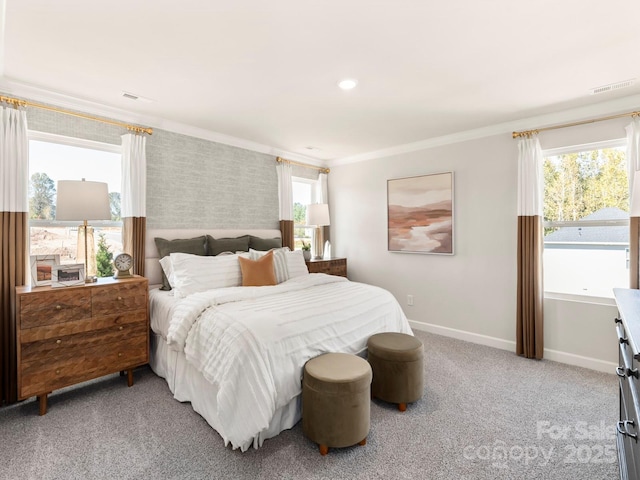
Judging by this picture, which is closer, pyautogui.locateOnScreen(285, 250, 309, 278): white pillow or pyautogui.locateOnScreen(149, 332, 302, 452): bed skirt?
pyautogui.locateOnScreen(149, 332, 302, 452): bed skirt

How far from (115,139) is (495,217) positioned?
4199 millimetres

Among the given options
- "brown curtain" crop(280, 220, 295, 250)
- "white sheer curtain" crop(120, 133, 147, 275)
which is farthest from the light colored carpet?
"brown curtain" crop(280, 220, 295, 250)

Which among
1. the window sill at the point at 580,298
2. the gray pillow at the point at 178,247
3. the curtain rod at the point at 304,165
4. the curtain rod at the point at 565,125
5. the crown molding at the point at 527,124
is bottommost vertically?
the window sill at the point at 580,298

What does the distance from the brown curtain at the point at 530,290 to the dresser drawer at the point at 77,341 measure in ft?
12.4

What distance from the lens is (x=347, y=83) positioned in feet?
8.34

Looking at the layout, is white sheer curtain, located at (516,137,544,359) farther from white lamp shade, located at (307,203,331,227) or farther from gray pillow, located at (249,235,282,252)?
gray pillow, located at (249,235,282,252)

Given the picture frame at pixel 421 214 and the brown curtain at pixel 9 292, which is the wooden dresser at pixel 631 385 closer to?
the picture frame at pixel 421 214

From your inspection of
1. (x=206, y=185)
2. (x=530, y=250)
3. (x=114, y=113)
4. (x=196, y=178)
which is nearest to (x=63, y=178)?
(x=114, y=113)

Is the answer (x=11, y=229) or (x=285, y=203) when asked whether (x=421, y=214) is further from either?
(x=11, y=229)

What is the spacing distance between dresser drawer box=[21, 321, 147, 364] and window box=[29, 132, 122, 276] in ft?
2.24

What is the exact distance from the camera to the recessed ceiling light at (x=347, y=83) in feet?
8.18

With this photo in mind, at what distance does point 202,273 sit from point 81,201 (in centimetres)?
111

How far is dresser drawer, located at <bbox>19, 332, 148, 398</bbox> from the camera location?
2227mm

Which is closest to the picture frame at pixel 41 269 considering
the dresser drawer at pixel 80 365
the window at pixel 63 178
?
the window at pixel 63 178
